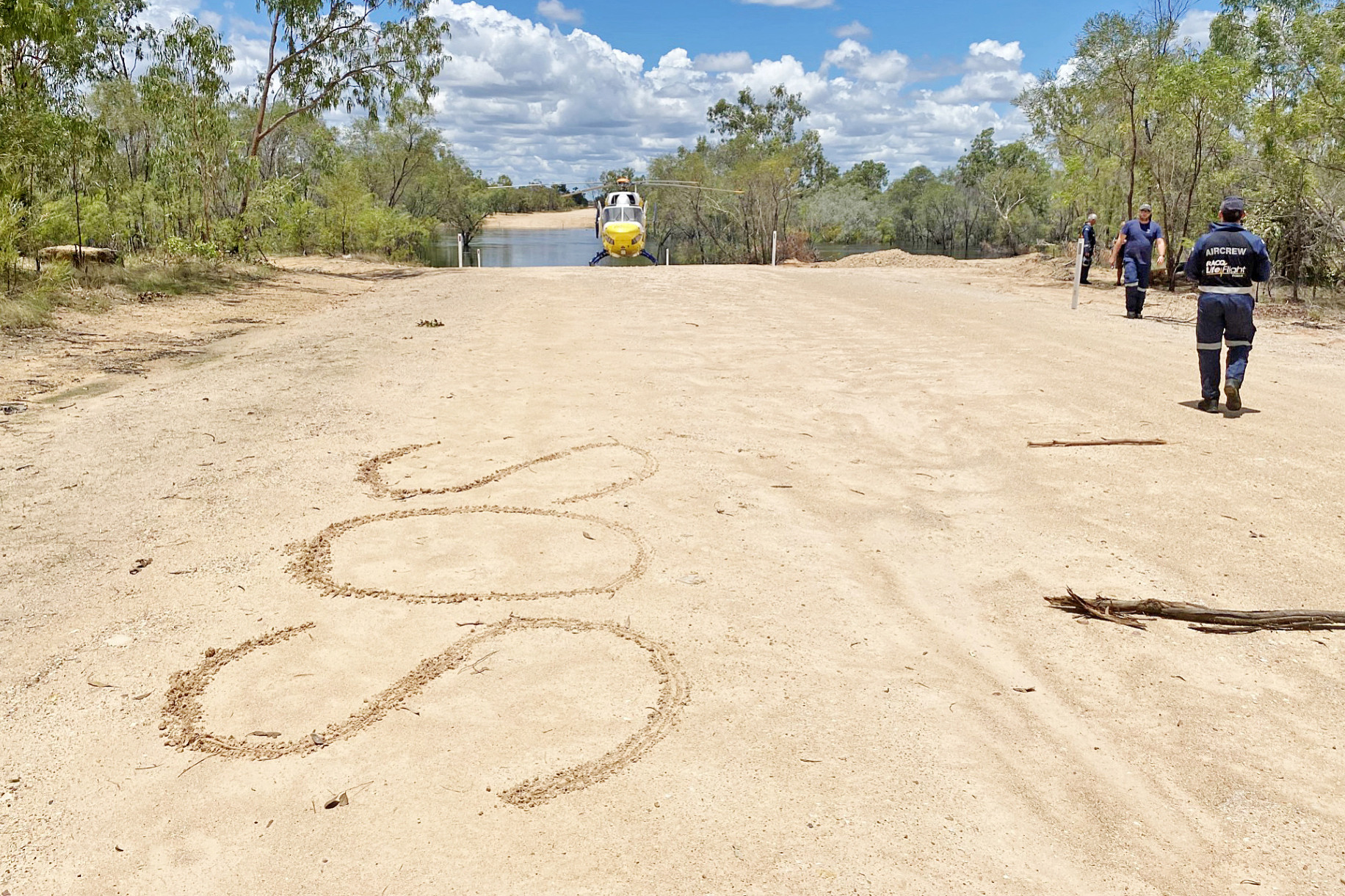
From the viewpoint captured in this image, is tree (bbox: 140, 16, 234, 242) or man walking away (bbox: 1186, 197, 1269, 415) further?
tree (bbox: 140, 16, 234, 242)

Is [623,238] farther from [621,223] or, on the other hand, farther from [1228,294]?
[1228,294]

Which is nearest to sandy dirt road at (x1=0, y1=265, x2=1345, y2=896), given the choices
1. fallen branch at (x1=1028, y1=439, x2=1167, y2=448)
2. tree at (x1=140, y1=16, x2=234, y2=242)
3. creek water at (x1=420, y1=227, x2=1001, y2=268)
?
fallen branch at (x1=1028, y1=439, x2=1167, y2=448)

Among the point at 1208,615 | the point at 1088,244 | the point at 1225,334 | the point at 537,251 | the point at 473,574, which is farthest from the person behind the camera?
the point at 537,251

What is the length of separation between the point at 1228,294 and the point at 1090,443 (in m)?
2.36

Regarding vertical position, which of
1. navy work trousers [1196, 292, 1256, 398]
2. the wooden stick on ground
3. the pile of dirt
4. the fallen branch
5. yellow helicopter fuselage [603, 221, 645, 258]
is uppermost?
yellow helicopter fuselage [603, 221, 645, 258]

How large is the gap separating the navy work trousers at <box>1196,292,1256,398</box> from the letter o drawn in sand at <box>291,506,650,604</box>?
5788mm

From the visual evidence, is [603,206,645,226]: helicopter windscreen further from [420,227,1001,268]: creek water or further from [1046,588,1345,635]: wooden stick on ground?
[1046,588,1345,635]: wooden stick on ground

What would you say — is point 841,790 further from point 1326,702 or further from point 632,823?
point 1326,702

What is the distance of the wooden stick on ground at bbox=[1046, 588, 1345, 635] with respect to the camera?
457 centimetres

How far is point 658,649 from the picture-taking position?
169 inches

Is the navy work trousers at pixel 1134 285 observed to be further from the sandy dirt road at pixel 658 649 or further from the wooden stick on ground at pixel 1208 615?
the wooden stick on ground at pixel 1208 615

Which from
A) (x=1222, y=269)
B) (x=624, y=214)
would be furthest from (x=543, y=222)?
(x=1222, y=269)

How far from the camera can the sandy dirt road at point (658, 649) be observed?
304 centimetres

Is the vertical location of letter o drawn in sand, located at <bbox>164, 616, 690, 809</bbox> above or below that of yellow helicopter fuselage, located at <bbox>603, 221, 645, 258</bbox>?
below
